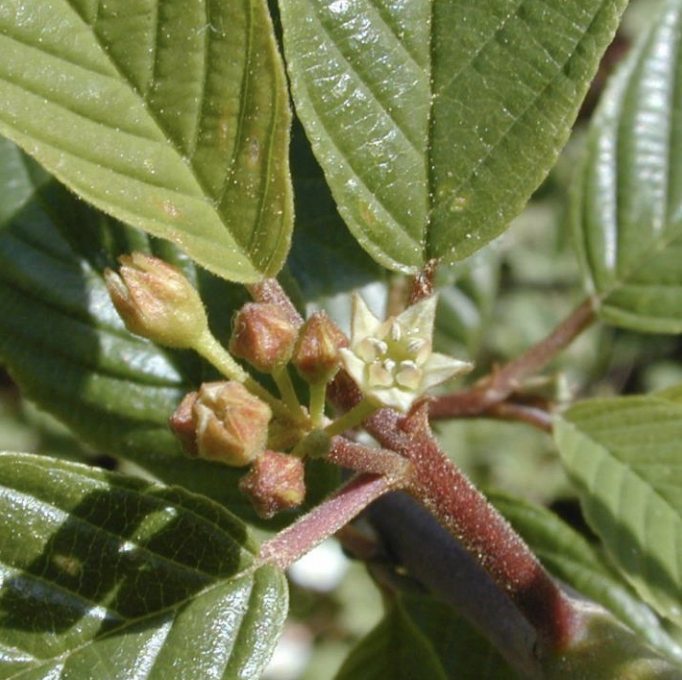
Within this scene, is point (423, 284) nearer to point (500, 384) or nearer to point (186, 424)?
point (186, 424)

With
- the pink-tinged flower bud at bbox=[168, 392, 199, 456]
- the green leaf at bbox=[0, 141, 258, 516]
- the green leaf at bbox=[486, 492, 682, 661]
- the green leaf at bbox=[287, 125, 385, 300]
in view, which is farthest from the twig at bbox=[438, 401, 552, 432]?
the pink-tinged flower bud at bbox=[168, 392, 199, 456]

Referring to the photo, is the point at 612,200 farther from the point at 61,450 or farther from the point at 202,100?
the point at 61,450

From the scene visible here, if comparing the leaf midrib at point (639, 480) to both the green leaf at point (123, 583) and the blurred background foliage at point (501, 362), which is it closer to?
the green leaf at point (123, 583)

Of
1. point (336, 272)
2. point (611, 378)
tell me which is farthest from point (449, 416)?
point (611, 378)

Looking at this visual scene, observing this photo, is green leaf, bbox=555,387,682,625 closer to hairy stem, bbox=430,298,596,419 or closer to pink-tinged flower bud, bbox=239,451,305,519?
hairy stem, bbox=430,298,596,419

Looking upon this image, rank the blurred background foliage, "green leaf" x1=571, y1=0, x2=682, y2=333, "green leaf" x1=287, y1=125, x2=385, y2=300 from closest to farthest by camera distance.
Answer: "green leaf" x1=287, y1=125, x2=385, y2=300 < "green leaf" x1=571, y1=0, x2=682, y2=333 < the blurred background foliage

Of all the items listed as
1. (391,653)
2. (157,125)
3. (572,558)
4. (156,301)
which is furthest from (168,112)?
(572,558)

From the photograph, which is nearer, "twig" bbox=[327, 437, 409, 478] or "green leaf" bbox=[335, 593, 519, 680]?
"twig" bbox=[327, 437, 409, 478]
